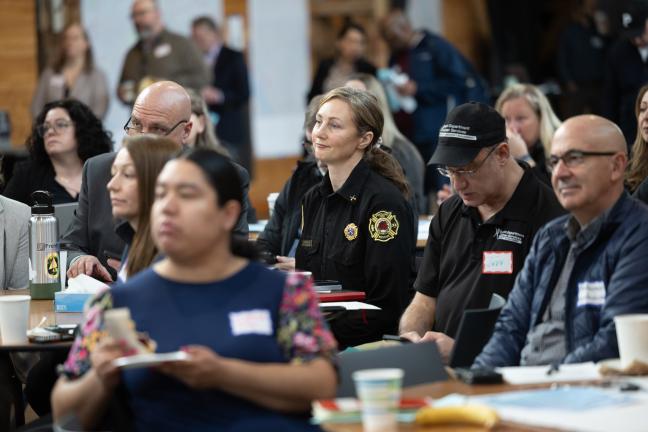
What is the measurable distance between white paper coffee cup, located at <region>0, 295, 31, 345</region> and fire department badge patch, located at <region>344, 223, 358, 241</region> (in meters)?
1.44

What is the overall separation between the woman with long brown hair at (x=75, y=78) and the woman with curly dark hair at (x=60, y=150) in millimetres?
3795

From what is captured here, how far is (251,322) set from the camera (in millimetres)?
2832

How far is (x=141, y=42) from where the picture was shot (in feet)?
34.9

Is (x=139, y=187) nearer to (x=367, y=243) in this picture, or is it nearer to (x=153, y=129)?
(x=367, y=243)

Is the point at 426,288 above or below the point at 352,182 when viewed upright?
below

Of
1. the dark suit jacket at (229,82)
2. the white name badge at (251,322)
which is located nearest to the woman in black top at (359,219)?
the white name badge at (251,322)

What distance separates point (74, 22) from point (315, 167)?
18.6 ft

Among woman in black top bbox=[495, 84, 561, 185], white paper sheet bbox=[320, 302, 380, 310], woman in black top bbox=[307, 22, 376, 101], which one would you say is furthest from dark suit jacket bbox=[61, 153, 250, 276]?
woman in black top bbox=[307, 22, 376, 101]

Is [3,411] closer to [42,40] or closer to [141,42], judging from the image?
[141,42]

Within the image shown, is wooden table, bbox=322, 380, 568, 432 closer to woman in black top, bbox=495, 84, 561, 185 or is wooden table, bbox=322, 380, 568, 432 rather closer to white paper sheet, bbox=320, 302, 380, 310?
white paper sheet, bbox=320, 302, 380, 310

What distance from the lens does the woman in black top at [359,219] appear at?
4734mm

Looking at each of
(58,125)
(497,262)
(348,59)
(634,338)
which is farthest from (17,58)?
(634,338)

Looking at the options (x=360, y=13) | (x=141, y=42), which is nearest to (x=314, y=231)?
(x=141, y=42)

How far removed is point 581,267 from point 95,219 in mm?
2287
